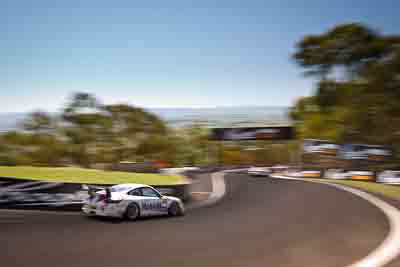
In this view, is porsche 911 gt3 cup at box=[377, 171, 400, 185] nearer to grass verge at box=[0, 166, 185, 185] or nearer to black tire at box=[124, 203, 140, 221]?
grass verge at box=[0, 166, 185, 185]

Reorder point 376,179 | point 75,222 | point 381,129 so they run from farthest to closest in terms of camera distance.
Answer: point 381,129 < point 376,179 < point 75,222

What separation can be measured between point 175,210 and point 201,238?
15.5ft

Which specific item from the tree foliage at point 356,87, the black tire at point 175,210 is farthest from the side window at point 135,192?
the tree foliage at point 356,87

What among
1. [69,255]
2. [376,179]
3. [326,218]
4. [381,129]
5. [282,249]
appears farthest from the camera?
[381,129]

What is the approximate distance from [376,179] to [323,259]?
34.5 meters

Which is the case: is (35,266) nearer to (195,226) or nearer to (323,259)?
(323,259)

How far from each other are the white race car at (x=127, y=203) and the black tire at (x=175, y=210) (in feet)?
→ 0.13

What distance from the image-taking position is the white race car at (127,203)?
46.6 ft

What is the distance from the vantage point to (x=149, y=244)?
10656mm

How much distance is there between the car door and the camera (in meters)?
15.2

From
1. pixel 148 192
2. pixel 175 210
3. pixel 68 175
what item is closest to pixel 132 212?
pixel 148 192

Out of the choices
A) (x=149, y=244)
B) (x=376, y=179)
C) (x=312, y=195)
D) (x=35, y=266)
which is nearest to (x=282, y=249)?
(x=149, y=244)

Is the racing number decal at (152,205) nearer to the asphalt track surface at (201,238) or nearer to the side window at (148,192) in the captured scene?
the side window at (148,192)

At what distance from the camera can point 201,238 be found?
11688 millimetres
